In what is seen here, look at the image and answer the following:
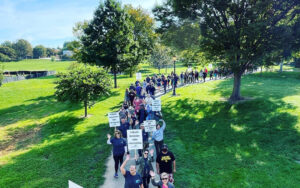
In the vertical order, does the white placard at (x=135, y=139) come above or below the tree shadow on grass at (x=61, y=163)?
above

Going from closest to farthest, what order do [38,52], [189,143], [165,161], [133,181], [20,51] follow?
[133,181] → [165,161] → [189,143] → [20,51] → [38,52]

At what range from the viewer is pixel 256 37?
49.3 ft

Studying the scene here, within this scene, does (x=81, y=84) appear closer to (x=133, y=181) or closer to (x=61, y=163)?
(x=61, y=163)

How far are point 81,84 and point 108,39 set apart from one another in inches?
518

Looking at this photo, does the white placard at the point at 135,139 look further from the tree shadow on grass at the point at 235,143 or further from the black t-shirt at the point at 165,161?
the tree shadow on grass at the point at 235,143

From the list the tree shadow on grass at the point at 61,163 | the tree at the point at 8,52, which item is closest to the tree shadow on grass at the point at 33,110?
the tree shadow on grass at the point at 61,163

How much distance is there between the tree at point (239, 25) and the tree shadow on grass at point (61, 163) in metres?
10.9

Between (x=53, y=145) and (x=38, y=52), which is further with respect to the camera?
(x=38, y=52)

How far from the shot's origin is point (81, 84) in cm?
1541

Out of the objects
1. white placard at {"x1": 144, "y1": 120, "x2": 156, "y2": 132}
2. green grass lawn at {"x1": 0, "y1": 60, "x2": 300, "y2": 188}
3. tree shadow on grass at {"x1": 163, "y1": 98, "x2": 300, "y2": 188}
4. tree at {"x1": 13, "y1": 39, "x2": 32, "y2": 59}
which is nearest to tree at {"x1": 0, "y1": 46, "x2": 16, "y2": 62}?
tree at {"x1": 13, "y1": 39, "x2": 32, "y2": 59}

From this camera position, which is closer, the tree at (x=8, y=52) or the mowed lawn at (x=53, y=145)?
the mowed lawn at (x=53, y=145)

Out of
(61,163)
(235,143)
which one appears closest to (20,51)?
(61,163)

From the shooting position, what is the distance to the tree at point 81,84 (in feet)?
50.2

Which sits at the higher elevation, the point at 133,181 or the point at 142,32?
the point at 142,32
